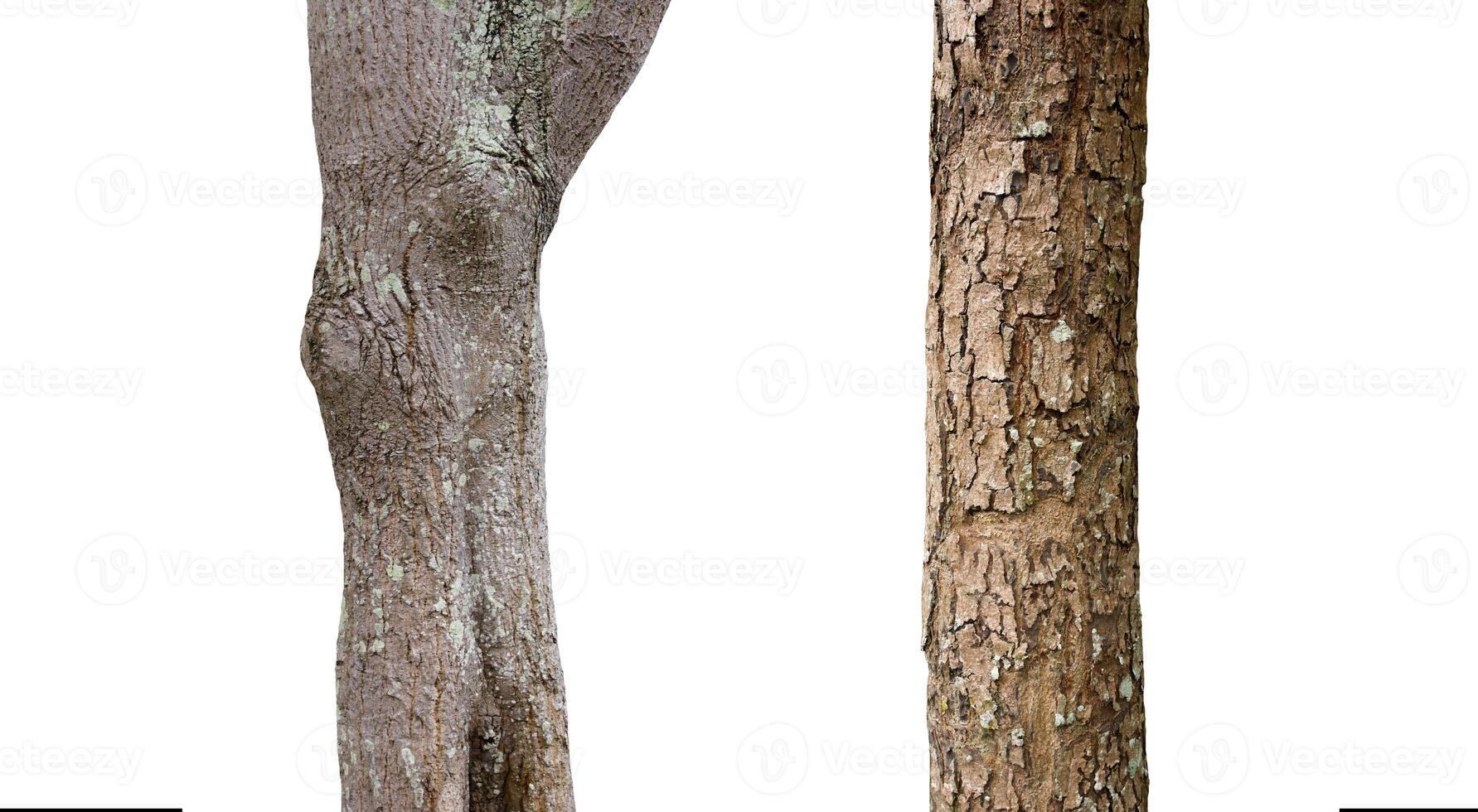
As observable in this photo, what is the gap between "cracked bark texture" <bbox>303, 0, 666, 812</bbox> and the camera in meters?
3.46

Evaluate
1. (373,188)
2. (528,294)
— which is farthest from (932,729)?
(373,188)

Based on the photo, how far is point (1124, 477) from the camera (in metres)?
3.10

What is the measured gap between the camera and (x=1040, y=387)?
3.02 m

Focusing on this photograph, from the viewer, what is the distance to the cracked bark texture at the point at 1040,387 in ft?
9.87

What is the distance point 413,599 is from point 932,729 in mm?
1161

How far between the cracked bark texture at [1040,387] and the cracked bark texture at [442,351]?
0.97m

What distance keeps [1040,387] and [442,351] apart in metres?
1.30

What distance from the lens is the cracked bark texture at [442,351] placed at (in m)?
3.46

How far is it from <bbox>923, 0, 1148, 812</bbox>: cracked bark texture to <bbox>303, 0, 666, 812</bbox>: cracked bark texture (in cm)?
97

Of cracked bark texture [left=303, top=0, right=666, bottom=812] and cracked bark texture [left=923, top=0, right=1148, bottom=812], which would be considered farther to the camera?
cracked bark texture [left=303, top=0, right=666, bottom=812]

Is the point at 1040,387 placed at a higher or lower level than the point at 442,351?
lower

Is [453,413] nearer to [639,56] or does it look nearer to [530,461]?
[530,461]

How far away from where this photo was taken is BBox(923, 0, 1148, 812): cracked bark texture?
3.01 metres

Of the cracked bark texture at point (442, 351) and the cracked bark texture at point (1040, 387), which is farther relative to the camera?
the cracked bark texture at point (442, 351)
